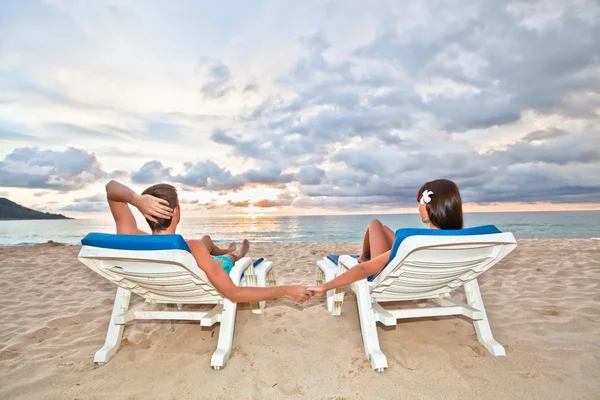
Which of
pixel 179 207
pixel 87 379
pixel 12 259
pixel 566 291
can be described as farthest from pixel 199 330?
pixel 12 259

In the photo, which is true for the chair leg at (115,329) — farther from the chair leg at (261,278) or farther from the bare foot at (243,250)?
the bare foot at (243,250)

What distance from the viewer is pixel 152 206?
7.82 feet

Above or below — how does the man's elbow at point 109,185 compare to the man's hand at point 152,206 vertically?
above

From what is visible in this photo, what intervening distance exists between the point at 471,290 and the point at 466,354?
54 cm

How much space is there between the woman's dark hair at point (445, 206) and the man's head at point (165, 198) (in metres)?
2.04

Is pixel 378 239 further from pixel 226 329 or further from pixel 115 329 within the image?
pixel 115 329

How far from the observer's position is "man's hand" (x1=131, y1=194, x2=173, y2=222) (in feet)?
7.83

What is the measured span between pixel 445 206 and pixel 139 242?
2.27 m

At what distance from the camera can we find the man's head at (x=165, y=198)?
97.6 inches

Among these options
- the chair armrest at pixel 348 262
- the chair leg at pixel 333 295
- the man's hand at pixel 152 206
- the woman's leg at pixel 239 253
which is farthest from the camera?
the woman's leg at pixel 239 253

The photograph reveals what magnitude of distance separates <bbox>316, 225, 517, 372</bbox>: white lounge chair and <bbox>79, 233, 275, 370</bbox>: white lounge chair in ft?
3.82

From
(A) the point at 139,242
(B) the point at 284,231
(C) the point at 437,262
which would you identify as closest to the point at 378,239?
(C) the point at 437,262

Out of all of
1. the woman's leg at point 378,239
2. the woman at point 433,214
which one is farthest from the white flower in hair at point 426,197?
the woman's leg at point 378,239

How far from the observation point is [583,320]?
3297 millimetres
